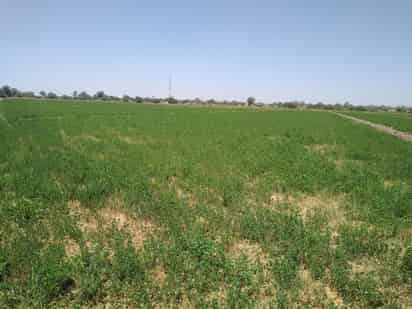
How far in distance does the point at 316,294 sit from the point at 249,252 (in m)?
1.21

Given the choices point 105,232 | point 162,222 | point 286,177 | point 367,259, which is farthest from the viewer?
point 286,177

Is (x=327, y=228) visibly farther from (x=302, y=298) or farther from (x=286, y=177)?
(x=286, y=177)

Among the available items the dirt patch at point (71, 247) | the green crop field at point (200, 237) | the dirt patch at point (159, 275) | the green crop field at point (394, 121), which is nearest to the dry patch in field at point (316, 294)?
the green crop field at point (200, 237)

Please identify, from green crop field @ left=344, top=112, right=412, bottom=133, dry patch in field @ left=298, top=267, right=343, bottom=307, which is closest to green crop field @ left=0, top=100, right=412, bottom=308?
dry patch in field @ left=298, top=267, right=343, bottom=307

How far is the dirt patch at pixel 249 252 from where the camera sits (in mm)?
3898

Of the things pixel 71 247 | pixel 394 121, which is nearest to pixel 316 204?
pixel 71 247

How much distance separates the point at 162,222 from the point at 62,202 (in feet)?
8.81

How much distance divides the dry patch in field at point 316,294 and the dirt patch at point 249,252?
65 centimetres

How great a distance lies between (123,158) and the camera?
10211 mm

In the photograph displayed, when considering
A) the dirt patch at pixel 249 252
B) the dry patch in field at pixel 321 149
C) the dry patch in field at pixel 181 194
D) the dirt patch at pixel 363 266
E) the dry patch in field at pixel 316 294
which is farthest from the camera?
the dry patch in field at pixel 321 149

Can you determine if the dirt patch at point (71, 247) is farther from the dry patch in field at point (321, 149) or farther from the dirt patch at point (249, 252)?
the dry patch in field at point (321, 149)

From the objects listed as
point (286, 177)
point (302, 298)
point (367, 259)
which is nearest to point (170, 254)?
point (302, 298)

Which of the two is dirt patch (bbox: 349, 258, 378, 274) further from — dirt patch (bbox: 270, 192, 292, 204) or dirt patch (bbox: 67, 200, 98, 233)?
dirt patch (bbox: 67, 200, 98, 233)

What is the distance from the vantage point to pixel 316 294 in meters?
3.16
